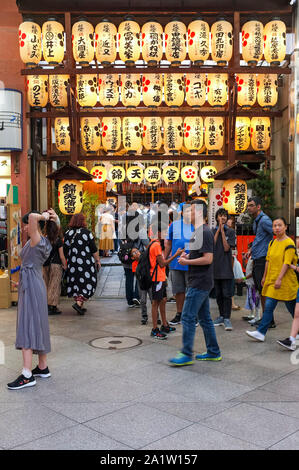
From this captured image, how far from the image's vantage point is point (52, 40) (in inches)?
424

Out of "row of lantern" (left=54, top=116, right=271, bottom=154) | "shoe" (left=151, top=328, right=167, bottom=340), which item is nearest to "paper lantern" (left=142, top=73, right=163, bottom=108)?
"row of lantern" (left=54, top=116, right=271, bottom=154)

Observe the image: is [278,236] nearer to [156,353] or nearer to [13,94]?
[156,353]

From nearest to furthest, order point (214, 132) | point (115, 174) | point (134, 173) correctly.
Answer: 1. point (214, 132)
2. point (134, 173)
3. point (115, 174)

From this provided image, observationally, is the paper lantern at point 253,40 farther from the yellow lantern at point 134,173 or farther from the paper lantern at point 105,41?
the yellow lantern at point 134,173

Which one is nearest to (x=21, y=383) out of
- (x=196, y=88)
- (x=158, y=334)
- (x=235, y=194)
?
(x=158, y=334)

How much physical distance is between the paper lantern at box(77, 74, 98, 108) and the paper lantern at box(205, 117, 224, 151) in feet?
9.69

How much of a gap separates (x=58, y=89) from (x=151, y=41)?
8.39ft

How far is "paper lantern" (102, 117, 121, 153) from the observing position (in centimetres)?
1190

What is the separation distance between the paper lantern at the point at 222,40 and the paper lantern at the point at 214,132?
1484mm

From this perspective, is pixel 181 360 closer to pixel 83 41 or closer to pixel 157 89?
pixel 157 89

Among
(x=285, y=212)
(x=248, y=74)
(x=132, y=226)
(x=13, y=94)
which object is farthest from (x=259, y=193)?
(x=13, y=94)

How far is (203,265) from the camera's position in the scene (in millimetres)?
5633

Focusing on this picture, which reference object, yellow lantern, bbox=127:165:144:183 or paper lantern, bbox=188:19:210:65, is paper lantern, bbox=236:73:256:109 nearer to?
paper lantern, bbox=188:19:210:65

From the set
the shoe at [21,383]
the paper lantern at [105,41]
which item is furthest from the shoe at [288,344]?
the paper lantern at [105,41]
